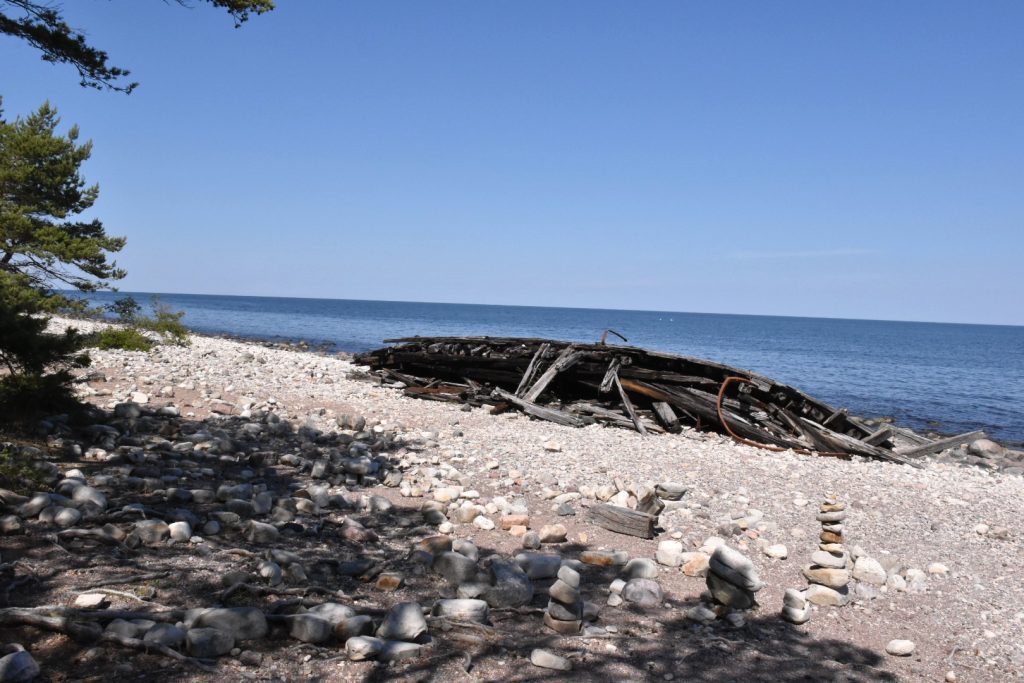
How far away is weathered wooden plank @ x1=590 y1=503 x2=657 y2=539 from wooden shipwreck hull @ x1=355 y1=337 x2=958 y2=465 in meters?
5.30

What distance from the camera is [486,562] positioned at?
5.04 meters

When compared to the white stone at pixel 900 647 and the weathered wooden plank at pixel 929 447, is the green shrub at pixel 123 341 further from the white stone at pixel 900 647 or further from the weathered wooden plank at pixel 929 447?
the weathered wooden plank at pixel 929 447

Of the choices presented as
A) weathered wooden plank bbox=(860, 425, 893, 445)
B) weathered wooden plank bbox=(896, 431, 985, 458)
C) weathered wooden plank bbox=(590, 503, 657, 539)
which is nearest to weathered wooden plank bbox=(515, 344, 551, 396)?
weathered wooden plank bbox=(860, 425, 893, 445)

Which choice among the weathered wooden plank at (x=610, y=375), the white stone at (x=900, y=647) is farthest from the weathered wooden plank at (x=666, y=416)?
the white stone at (x=900, y=647)

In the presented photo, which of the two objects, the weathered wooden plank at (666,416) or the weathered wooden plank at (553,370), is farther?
the weathered wooden plank at (553,370)

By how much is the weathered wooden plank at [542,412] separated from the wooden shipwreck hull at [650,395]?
0.07ft

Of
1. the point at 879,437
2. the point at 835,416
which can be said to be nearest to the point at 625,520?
the point at 879,437

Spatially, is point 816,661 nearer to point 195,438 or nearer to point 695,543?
point 695,543

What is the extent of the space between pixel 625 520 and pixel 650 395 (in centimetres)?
682

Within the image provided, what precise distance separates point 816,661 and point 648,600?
115 centimetres

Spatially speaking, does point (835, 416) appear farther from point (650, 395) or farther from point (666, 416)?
point (650, 395)

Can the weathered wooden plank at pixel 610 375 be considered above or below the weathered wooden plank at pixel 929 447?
above

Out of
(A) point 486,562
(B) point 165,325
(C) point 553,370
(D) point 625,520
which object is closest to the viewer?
(A) point 486,562

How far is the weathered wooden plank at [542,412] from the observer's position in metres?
11.7
